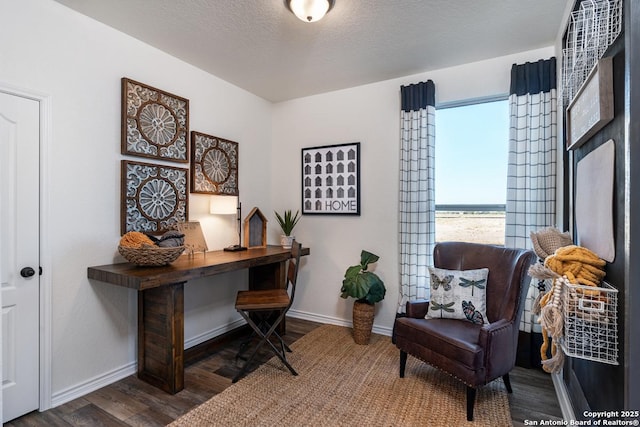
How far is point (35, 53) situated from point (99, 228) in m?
1.19

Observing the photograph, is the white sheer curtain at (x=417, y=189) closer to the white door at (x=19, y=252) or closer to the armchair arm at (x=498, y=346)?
the armchair arm at (x=498, y=346)

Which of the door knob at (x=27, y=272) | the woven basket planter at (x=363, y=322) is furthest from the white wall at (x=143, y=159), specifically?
the woven basket planter at (x=363, y=322)

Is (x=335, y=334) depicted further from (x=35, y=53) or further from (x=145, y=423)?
(x=35, y=53)

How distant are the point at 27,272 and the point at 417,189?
308 cm

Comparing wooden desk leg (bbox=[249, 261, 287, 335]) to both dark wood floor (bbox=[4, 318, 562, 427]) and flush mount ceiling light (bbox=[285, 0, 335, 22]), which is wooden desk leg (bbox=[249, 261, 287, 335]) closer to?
dark wood floor (bbox=[4, 318, 562, 427])

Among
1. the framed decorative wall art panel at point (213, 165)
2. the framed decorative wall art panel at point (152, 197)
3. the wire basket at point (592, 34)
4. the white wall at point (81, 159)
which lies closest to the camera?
the wire basket at point (592, 34)

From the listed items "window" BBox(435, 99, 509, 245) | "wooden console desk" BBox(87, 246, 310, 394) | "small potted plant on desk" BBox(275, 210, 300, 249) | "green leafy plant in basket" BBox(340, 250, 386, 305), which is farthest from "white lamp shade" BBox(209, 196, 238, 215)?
"window" BBox(435, 99, 509, 245)

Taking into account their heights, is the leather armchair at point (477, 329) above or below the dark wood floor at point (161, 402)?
Answer: above

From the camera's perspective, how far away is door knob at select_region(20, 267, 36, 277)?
195cm

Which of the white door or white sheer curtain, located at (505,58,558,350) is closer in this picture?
the white door

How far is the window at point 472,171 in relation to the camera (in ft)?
9.47

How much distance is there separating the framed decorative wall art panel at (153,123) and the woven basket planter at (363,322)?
2.19 metres

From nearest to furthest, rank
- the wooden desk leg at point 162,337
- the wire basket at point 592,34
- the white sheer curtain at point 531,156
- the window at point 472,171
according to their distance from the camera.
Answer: the wire basket at point 592,34, the wooden desk leg at point 162,337, the white sheer curtain at point 531,156, the window at point 472,171

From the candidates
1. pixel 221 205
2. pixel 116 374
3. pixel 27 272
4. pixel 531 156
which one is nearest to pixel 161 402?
pixel 116 374
